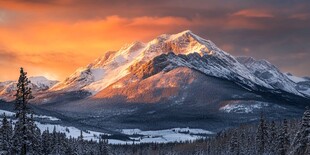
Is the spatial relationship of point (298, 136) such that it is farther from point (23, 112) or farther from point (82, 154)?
point (82, 154)

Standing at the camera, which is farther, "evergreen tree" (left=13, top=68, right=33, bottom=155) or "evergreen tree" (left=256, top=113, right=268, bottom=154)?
"evergreen tree" (left=256, top=113, right=268, bottom=154)

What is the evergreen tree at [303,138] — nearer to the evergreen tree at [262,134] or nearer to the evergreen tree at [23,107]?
the evergreen tree at [23,107]

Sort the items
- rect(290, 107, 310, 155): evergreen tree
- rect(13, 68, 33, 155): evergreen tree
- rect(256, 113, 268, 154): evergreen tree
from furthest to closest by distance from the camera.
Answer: rect(256, 113, 268, 154): evergreen tree < rect(290, 107, 310, 155): evergreen tree < rect(13, 68, 33, 155): evergreen tree

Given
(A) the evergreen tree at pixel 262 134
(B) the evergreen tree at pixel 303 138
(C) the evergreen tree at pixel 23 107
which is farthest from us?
(A) the evergreen tree at pixel 262 134

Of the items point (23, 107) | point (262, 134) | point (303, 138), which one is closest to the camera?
point (23, 107)

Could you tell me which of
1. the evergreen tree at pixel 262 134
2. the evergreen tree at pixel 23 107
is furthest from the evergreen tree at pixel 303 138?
the evergreen tree at pixel 262 134

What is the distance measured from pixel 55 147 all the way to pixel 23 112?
72.8 meters

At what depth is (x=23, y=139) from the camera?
52375 mm

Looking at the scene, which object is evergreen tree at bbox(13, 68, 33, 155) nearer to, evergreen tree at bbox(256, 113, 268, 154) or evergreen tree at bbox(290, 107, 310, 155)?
evergreen tree at bbox(290, 107, 310, 155)

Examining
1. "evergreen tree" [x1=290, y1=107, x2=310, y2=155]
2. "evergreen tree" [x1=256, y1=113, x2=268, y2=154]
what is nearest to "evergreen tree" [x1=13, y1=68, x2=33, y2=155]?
"evergreen tree" [x1=290, y1=107, x2=310, y2=155]

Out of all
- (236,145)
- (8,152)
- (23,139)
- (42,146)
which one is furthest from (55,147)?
(23,139)

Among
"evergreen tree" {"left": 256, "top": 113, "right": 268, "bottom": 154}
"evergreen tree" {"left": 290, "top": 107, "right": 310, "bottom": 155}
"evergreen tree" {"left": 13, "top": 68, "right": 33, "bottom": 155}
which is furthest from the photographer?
"evergreen tree" {"left": 256, "top": 113, "right": 268, "bottom": 154}

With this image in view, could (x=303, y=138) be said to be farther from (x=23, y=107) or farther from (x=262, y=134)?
(x=262, y=134)

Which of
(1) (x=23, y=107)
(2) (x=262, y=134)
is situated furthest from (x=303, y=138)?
(2) (x=262, y=134)
